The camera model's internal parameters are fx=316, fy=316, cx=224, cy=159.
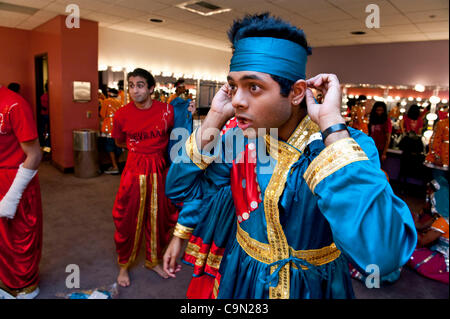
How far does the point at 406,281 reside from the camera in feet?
10.2

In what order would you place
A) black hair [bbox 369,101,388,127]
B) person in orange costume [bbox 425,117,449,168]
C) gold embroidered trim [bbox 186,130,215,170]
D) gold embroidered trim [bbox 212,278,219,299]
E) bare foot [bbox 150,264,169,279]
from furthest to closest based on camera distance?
black hair [bbox 369,101,388,127], person in orange costume [bbox 425,117,449,168], bare foot [bbox 150,264,169,279], gold embroidered trim [bbox 212,278,219,299], gold embroidered trim [bbox 186,130,215,170]

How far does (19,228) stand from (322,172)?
2458 millimetres

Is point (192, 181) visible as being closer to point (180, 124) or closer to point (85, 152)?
point (180, 124)

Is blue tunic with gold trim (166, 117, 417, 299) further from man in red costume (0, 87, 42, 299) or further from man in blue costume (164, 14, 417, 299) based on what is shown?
man in red costume (0, 87, 42, 299)

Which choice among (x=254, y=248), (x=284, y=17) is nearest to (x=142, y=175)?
(x=254, y=248)

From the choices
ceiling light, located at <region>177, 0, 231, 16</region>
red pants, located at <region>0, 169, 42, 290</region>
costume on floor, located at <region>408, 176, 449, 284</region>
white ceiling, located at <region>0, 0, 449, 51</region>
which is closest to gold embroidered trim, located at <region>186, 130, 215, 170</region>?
red pants, located at <region>0, 169, 42, 290</region>

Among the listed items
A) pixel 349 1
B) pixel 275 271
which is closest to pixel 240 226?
pixel 275 271

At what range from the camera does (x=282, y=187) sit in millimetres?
1034

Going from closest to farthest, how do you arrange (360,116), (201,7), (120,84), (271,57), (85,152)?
(271,57) < (201,7) < (85,152) < (360,116) < (120,84)

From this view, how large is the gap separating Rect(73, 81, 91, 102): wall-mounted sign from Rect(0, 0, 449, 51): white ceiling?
1.31 metres

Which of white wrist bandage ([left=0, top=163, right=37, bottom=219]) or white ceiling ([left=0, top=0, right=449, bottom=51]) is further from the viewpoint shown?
white ceiling ([left=0, top=0, right=449, bottom=51])

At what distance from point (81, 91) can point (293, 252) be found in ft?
21.4

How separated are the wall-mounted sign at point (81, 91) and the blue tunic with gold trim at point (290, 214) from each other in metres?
6.05

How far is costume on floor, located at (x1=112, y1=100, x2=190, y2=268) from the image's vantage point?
2781 millimetres
